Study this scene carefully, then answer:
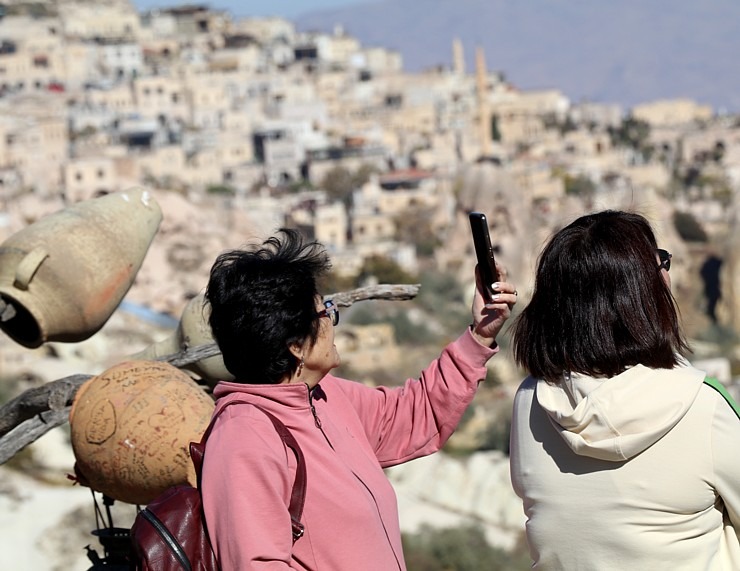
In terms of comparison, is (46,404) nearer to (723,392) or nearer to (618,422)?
(618,422)

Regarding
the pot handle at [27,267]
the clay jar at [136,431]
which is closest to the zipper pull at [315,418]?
the clay jar at [136,431]

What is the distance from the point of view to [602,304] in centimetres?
216

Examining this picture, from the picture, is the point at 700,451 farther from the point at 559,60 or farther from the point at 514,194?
the point at 559,60

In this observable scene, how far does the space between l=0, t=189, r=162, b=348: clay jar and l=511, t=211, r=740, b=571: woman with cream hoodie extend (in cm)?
172

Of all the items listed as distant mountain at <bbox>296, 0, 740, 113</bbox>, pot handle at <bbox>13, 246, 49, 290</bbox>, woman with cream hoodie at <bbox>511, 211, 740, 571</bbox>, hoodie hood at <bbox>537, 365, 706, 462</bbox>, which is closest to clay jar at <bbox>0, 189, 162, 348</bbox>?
pot handle at <bbox>13, 246, 49, 290</bbox>

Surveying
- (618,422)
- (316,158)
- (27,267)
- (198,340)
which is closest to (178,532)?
(618,422)

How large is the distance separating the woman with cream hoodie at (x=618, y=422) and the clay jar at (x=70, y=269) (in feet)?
5.65

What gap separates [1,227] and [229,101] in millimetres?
25139

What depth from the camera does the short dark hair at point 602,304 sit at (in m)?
2.15

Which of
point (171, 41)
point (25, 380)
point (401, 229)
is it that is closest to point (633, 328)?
point (25, 380)

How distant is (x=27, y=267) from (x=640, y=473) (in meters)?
2.01

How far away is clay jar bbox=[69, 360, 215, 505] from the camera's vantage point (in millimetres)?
2836

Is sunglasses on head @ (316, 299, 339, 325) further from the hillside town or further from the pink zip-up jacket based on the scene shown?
the hillside town

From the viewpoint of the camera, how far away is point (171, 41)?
5334 centimetres
